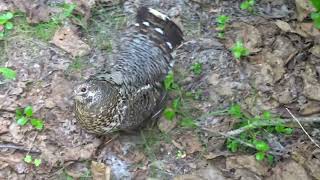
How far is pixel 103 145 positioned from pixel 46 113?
546mm

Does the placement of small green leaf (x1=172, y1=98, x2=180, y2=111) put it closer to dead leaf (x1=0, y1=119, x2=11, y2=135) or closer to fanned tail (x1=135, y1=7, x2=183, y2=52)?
fanned tail (x1=135, y1=7, x2=183, y2=52)

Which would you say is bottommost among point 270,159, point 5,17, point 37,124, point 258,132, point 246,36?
point 37,124

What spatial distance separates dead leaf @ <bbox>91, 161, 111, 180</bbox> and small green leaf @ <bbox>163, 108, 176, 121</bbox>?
2.09 ft

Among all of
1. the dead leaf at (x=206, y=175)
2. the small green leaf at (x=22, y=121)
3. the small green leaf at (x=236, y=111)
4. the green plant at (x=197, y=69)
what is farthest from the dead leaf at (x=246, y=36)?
the small green leaf at (x=22, y=121)

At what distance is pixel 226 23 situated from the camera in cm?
479

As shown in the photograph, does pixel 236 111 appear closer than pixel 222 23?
Yes

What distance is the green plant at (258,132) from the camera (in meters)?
3.98

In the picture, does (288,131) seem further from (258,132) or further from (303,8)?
(303,8)

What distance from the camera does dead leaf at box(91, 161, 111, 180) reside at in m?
4.06

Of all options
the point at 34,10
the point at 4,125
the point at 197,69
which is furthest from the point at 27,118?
the point at 197,69

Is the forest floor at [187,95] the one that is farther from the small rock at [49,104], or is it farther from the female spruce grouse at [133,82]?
the female spruce grouse at [133,82]

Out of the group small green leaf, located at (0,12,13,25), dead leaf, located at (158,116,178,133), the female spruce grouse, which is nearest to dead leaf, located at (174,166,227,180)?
dead leaf, located at (158,116,178,133)

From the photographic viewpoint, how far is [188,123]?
434cm

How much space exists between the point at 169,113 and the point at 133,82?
1.54 feet
